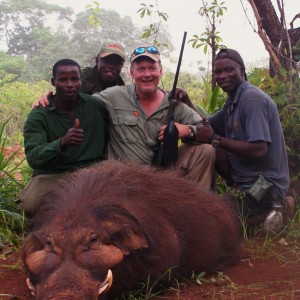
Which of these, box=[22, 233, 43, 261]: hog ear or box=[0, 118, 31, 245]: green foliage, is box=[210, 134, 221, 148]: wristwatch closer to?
box=[0, 118, 31, 245]: green foliage

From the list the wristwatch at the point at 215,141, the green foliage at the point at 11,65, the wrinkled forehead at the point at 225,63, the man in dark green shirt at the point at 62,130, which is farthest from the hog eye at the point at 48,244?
the green foliage at the point at 11,65

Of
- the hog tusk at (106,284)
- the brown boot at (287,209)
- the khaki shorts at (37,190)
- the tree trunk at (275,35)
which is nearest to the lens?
the hog tusk at (106,284)

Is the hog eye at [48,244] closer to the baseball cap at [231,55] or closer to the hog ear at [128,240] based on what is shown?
the hog ear at [128,240]

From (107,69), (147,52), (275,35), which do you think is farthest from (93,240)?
(275,35)

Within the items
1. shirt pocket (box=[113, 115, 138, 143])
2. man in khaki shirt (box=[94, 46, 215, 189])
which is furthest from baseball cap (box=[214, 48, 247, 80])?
shirt pocket (box=[113, 115, 138, 143])

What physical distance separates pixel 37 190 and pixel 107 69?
1.68 metres

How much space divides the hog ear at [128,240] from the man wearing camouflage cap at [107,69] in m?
2.85

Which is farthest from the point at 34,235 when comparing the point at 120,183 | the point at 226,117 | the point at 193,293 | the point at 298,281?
the point at 226,117

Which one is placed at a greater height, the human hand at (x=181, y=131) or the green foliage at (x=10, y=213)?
the human hand at (x=181, y=131)

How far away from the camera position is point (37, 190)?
4.43m

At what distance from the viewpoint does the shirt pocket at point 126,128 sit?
15.4ft

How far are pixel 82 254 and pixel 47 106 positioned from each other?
2093mm

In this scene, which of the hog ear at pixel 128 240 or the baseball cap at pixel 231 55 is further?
the baseball cap at pixel 231 55

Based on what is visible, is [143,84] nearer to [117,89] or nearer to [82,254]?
[117,89]
